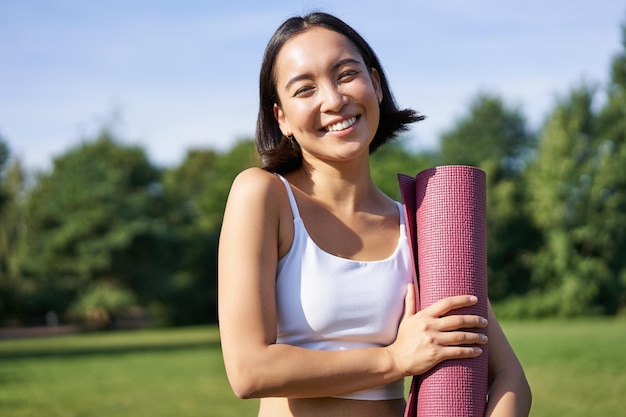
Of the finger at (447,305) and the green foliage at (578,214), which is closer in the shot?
the finger at (447,305)

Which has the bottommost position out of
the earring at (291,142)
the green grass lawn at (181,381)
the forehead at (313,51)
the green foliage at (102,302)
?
the green grass lawn at (181,381)

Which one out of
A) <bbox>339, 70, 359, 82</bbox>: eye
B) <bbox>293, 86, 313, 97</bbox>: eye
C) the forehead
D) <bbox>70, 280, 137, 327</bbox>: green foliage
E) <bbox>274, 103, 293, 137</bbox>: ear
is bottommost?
<bbox>70, 280, 137, 327</bbox>: green foliage

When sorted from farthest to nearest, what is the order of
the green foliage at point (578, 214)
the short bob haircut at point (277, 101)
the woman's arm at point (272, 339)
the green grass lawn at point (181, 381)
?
the green foliage at point (578, 214), the green grass lawn at point (181, 381), the short bob haircut at point (277, 101), the woman's arm at point (272, 339)

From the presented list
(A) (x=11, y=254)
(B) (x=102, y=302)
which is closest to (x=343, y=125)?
(B) (x=102, y=302)

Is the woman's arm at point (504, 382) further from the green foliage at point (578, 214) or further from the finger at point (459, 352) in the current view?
the green foliage at point (578, 214)

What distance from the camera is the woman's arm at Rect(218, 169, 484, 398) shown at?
2.06 meters

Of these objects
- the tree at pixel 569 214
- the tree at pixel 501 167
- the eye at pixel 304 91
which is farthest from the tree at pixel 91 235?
the eye at pixel 304 91

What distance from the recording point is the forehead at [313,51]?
2.25m

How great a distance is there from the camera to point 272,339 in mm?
2090

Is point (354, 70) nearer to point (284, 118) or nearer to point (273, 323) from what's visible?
point (284, 118)

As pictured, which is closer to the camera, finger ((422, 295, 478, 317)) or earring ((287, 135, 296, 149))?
finger ((422, 295, 478, 317))

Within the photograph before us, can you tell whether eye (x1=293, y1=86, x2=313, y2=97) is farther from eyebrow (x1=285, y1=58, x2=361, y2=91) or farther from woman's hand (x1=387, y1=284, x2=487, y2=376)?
woman's hand (x1=387, y1=284, x2=487, y2=376)

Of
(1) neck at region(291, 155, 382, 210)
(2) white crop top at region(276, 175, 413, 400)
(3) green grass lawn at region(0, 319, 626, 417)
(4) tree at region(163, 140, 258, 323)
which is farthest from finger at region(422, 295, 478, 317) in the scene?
(4) tree at region(163, 140, 258, 323)

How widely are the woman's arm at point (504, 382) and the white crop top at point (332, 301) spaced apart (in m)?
0.28
